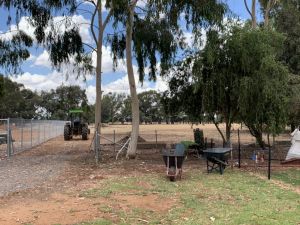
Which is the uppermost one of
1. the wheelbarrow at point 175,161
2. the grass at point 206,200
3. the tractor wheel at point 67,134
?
the tractor wheel at point 67,134

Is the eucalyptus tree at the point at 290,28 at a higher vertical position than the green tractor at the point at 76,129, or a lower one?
higher

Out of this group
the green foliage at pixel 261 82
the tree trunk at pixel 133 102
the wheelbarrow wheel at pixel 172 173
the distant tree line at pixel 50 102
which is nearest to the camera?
the wheelbarrow wheel at pixel 172 173

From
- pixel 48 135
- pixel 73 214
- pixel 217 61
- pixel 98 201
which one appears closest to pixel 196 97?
pixel 217 61

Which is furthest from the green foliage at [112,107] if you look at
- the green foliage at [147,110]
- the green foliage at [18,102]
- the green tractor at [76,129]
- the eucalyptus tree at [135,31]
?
the eucalyptus tree at [135,31]

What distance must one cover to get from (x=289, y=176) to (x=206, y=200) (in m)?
4.96

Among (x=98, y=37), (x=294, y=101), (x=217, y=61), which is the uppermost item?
(x=98, y=37)

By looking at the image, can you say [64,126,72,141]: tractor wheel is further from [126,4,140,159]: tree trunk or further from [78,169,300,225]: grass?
[78,169,300,225]: grass

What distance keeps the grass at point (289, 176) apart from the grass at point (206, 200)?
31.3 inches

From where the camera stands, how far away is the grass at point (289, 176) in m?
12.8

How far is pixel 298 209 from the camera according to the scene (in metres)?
8.90

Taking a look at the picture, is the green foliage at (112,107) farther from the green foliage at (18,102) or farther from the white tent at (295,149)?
the white tent at (295,149)

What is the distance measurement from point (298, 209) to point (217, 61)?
9.49m

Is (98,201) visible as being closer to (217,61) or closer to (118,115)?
(217,61)

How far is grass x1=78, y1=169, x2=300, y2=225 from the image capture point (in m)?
8.11
